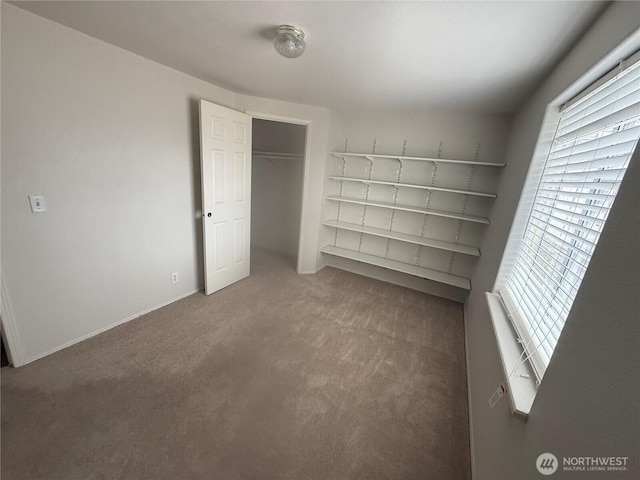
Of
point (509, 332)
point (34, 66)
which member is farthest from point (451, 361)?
point (34, 66)

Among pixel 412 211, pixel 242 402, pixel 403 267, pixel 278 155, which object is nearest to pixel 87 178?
pixel 242 402

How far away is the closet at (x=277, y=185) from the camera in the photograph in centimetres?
385

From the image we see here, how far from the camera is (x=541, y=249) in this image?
133 cm

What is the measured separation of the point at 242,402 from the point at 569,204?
6.85 feet

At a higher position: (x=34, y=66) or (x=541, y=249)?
(x=34, y=66)

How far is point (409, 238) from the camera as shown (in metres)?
3.17

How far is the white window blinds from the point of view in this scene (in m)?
0.88

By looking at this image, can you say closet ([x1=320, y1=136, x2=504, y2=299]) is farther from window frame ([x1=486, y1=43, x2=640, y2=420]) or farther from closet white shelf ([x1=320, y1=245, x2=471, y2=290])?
window frame ([x1=486, y1=43, x2=640, y2=420])

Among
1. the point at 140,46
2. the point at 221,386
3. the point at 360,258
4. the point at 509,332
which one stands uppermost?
the point at 140,46

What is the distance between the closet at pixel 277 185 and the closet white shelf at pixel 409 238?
2.38ft

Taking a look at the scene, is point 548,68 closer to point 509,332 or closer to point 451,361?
point 509,332

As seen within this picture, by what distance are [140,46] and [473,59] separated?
226 centimetres

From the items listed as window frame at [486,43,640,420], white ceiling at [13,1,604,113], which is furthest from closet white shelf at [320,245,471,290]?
white ceiling at [13,1,604,113]

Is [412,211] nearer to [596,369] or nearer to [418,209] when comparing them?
[418,209]
